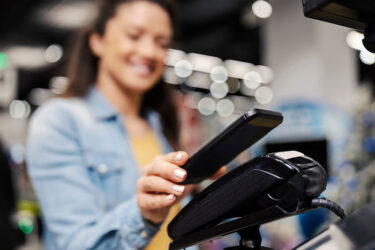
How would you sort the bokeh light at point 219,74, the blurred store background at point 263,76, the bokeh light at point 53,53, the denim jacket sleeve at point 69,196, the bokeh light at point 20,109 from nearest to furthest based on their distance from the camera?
the denim jacket sleeve at point 69,196 → the blurred store background at point 263,76 → the bokeh light at point 53,53 → the bokeh light at point 219,74 → the bokeh light at point 20,109

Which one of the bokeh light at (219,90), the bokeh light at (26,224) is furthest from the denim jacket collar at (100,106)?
the bokeh light at (219,90)

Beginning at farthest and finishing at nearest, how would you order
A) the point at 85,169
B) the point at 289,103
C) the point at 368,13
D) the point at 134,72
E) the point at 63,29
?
the point at 63,29 → the point at 289,103 → the point at 134,72 → the point at 85,169 → the point at 368,13

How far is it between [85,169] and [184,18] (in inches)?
226

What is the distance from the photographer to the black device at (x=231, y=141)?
16.9 inches

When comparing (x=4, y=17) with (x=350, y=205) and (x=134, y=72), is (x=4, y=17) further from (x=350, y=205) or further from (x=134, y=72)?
(x=134, y=72)

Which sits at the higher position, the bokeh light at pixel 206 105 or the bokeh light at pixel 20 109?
the bokeh light at pixel 206 105

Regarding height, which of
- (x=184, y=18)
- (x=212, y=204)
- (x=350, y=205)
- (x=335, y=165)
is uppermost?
(x=184, y=18)

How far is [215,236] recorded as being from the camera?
447 mm

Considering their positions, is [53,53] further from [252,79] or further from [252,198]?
[252,198]

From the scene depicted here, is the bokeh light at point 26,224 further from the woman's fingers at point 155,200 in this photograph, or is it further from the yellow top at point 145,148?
the woman's fingers at point 155,200

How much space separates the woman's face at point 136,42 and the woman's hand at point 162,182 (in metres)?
0.41

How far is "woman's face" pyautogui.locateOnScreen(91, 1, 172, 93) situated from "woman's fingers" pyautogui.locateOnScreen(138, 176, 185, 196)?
0.42 m

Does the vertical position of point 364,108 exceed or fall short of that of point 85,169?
it exceeds it

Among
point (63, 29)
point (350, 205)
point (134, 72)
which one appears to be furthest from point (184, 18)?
point (134, 72)
